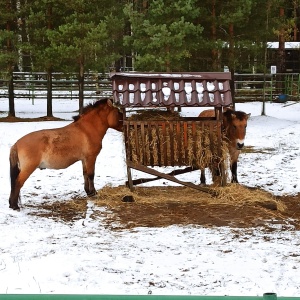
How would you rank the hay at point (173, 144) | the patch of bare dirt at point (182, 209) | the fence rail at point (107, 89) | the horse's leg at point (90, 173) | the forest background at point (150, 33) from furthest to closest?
the fence rail at point (107, 89) < the forest background at point (150, 33) < the horse's leg at point (90, 173) < the hay at point (173, 144) < the patch of bare dirt at point (182, 209)

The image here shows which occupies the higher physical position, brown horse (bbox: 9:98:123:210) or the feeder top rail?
the feeder top rail

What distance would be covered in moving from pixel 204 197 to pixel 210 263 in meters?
3.17

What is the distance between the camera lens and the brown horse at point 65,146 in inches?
292

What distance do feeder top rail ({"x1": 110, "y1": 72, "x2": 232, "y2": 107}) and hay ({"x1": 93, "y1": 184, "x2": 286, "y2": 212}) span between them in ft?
4.76

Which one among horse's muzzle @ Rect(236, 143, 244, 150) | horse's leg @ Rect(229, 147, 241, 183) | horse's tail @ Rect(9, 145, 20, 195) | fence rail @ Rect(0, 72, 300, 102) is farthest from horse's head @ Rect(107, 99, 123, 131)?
fence rail @ Rect(0, 72, 300, 102)

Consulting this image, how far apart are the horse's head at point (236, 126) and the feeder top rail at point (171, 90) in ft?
2.68

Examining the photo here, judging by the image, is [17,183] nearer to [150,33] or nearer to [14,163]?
[14,163]

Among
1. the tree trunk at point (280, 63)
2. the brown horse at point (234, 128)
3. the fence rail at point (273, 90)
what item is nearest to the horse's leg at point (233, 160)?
the brown horse at point (234, 128)

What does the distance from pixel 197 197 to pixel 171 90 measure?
181cm

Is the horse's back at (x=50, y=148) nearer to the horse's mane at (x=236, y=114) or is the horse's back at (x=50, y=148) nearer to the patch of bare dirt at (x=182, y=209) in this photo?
the patch of bare dirt at (x=182, y=209)

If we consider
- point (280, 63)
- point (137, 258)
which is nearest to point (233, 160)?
point (137, 258)

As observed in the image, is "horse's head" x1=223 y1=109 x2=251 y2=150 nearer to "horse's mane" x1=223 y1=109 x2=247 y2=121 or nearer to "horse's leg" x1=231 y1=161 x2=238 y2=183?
"horse's mane" x1=223 y1=109 x2=247 y2=121

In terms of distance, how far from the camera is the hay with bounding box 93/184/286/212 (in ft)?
25.5

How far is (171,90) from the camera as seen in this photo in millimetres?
8000
